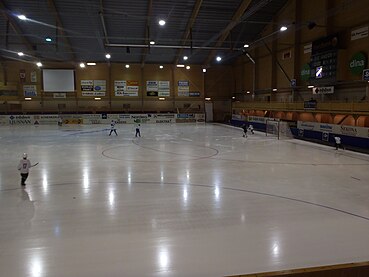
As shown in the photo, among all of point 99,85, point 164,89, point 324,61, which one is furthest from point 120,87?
point 324,61

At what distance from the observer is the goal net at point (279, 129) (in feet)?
85.8

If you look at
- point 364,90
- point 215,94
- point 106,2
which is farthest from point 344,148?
point 215,94

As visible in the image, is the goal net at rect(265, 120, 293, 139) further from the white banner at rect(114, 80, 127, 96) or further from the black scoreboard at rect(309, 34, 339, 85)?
the white banner at rect(114, 80, 127, 96)

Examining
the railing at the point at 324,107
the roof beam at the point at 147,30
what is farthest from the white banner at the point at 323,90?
the roof beam at the point at 147,30

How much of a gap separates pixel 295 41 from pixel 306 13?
256cm

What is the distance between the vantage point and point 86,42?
37.5m

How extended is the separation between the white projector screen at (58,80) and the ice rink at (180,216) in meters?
30.0

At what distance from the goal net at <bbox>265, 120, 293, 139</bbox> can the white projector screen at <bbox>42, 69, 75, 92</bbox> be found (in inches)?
1082

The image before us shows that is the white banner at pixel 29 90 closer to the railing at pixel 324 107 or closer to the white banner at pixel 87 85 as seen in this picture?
the white banner at pixel 87 85

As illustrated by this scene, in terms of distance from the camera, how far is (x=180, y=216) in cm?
789

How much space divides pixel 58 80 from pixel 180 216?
40.3 m

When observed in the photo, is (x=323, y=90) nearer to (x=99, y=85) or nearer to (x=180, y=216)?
(x=180, y=216)

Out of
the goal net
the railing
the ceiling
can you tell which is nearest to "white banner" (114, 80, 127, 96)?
the ceiling

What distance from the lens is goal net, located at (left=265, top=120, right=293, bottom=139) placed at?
26.1m
